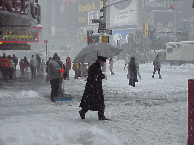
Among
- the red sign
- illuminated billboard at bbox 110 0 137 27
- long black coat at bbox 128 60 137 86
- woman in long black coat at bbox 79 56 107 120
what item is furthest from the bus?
illuminated billboard at bbox 110 0 137 27

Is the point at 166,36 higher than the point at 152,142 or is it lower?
higher

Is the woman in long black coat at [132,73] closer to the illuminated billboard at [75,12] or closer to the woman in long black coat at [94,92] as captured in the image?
the woman in long black coat at [94,92]

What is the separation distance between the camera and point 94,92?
7.11 m

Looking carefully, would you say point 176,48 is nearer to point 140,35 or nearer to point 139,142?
point 140,35

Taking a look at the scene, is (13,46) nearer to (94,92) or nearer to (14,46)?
(14,46)

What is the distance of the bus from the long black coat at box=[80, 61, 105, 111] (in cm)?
3606

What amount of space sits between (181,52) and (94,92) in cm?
3668

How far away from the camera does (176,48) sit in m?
42.2

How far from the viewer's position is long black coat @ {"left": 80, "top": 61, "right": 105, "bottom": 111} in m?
7.09

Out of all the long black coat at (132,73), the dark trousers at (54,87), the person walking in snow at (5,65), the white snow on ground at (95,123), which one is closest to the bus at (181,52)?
the long black coat at (132,73)

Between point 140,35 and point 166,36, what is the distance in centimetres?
1206

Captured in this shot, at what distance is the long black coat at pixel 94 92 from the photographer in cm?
709

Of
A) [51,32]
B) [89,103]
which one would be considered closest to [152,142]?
[89,103]

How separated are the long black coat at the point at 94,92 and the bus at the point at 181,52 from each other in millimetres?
36063
